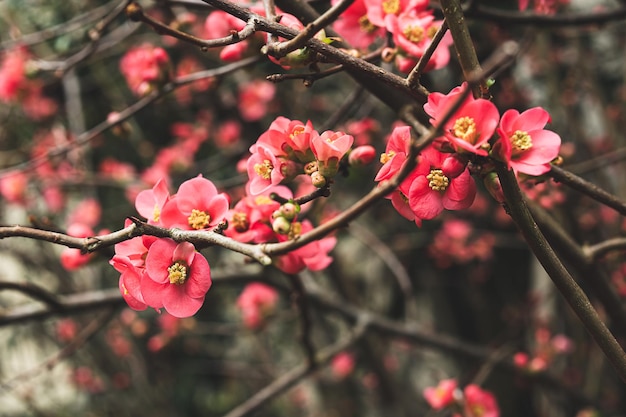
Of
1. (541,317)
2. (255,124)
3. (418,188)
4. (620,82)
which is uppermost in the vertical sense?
(418,188)

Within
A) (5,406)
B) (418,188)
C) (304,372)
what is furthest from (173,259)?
(5,406)

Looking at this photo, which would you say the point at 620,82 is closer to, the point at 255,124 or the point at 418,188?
the point at 255,124

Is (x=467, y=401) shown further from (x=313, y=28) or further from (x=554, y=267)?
(x=313, y=28)

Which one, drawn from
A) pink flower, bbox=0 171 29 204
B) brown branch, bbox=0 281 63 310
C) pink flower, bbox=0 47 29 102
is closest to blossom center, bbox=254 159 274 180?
brown branch, bbox=0 281 63 310

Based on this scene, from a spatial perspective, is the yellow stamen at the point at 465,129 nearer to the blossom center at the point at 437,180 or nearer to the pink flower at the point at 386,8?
the blossom center at the point at 437,180

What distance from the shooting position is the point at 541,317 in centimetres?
256

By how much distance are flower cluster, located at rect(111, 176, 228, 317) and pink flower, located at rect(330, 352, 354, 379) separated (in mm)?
2137

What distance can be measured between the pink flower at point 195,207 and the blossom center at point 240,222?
7 centimetres

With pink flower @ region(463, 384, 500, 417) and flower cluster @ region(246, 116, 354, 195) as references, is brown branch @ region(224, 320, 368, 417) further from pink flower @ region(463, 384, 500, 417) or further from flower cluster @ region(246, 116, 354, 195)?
flower cluster @ region(246, 116, 354, 195)

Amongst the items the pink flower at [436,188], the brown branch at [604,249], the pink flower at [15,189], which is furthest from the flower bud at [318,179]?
the pink flower at [15,189]

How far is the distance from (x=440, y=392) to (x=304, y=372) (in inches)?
15.1

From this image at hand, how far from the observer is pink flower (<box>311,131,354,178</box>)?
72 cm

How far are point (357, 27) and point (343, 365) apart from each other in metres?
2.07

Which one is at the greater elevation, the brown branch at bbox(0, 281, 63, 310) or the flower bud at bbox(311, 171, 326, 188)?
the flower bud at bbox(311, 171, 326, 188)
